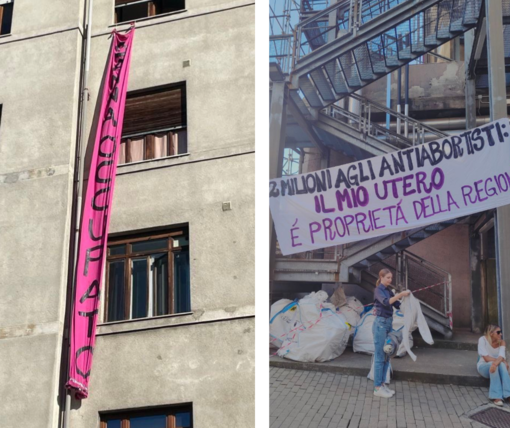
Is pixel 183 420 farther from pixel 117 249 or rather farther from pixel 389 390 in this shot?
pixel 389 390

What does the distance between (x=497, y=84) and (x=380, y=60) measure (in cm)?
275

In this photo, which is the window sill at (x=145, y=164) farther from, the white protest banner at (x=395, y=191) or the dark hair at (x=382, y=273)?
the dark hair at (x=382, y=273)

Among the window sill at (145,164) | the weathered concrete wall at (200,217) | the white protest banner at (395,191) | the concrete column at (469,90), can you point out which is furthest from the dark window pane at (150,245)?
the concrete column at (469,90)

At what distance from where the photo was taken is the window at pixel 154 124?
1329 centimetres

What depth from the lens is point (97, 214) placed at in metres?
12.4

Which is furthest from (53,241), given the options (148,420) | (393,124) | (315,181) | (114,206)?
(393,124)

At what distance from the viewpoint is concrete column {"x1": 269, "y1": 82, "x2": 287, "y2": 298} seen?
1695 cm

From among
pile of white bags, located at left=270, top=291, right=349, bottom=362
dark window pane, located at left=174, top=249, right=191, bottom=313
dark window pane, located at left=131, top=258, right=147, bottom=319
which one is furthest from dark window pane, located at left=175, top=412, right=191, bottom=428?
pile of white bags, located at left=270, top=291, right=349, bottom=362

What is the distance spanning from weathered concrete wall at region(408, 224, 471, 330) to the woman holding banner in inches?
47.3

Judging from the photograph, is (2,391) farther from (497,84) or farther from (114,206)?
(497,84)

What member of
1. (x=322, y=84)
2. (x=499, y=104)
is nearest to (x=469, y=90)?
(x=499, y=104)

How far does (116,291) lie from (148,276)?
0.57 metres

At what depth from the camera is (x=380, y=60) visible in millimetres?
17344

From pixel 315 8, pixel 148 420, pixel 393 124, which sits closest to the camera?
pixel 148 420
